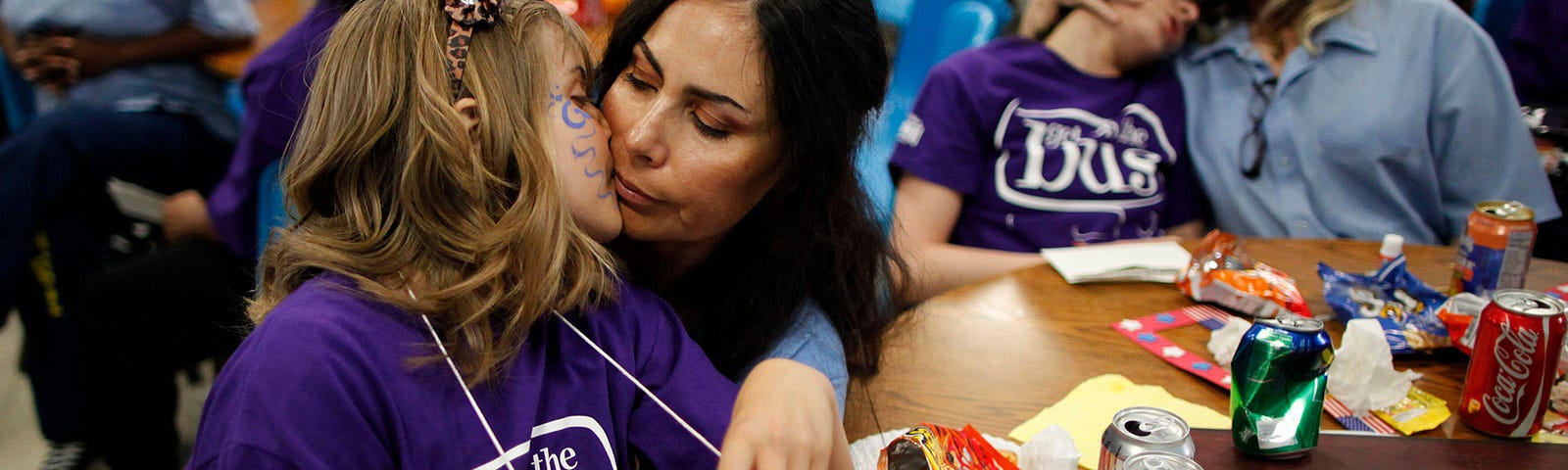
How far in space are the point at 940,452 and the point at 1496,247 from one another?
1.07m

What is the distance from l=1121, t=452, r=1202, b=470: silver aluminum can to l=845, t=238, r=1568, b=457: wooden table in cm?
38

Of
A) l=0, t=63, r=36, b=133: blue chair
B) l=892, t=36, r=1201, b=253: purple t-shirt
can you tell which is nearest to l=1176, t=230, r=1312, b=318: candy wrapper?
l=892, t=36, r=1201, b=253: purple t-shirt

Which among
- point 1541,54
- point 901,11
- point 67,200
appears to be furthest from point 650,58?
point 1541,54

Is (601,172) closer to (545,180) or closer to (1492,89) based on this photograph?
(545,180)

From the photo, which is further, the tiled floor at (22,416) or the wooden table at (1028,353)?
the tiled floor at (22,416)

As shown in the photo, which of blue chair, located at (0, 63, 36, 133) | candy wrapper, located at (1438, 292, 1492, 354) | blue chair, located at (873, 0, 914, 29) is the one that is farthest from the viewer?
blue chair, located at (873, 0, 914, 29)

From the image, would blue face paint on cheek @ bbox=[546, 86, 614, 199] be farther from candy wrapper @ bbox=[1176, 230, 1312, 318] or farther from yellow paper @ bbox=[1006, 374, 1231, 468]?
candy wrapper @ bbox=[1176, 230, 1312, 318]

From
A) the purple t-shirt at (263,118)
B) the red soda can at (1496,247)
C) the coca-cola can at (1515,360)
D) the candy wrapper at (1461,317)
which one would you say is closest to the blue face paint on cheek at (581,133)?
the purple t-shirt at (263,118)

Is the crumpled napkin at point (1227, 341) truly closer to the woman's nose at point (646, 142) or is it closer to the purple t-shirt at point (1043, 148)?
the purple t-shirt at point (1043, 148)

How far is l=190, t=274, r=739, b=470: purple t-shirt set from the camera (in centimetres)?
85

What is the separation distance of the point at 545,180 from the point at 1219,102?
65.0 inches

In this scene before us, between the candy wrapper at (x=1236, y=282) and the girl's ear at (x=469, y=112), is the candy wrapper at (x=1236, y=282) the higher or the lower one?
the lower one

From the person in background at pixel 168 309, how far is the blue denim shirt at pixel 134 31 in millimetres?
318

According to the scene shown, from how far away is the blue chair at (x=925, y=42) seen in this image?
287cm
